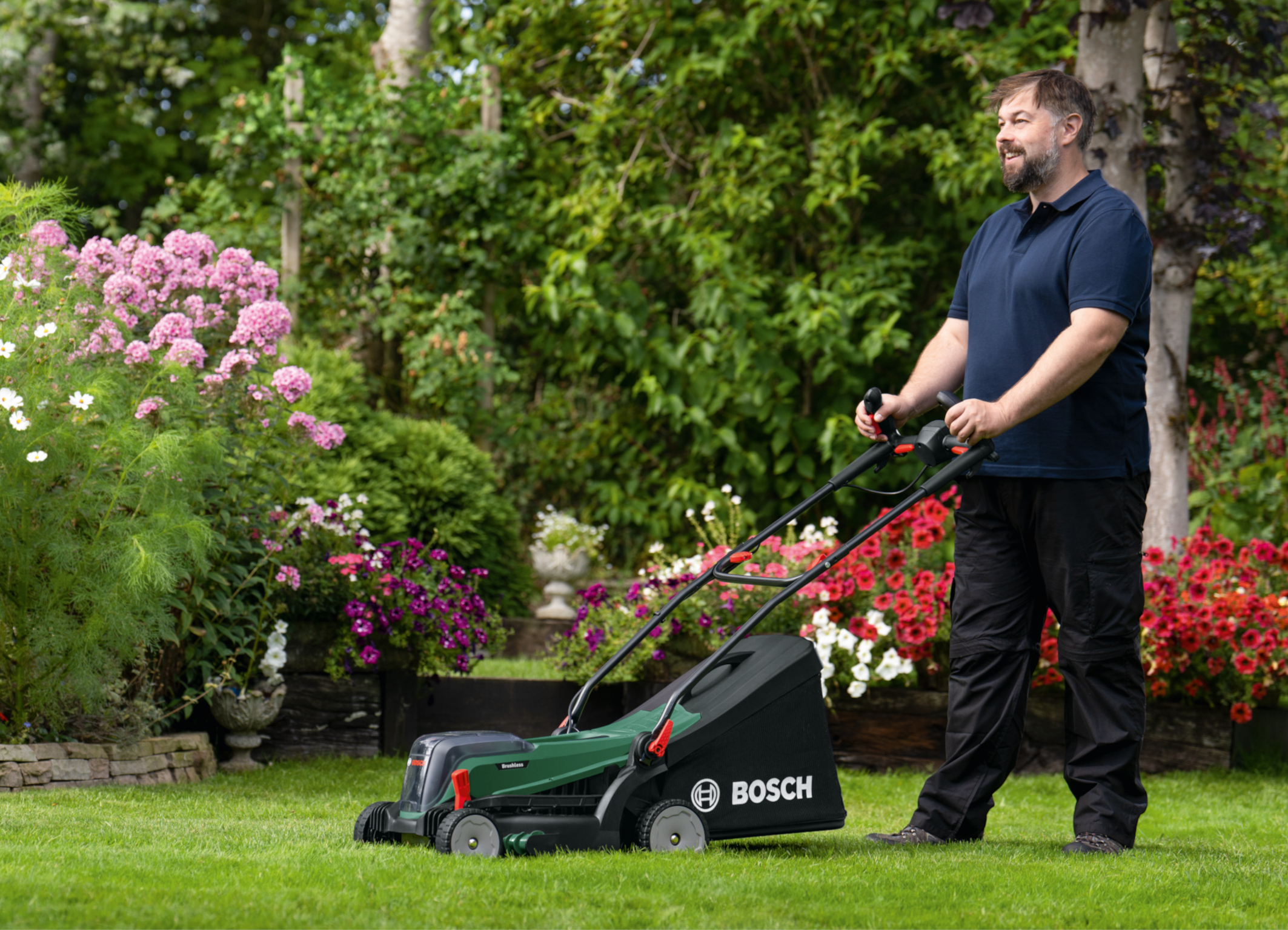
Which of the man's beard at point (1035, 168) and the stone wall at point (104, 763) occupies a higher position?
the man's beard at point (1035, 168)

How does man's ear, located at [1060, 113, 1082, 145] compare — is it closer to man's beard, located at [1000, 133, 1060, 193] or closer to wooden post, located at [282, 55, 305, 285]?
man's beard, located at [1000, 133, 1060, 193]

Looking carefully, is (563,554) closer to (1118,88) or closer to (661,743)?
(1118,88)

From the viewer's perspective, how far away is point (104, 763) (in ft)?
12.7

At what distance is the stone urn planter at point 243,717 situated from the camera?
438 centimetres

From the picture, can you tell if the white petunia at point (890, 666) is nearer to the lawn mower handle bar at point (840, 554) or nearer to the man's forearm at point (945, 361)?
the man's forearm at point (945, 361)

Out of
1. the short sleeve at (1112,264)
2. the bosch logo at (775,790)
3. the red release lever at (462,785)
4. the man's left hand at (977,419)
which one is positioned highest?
the short sleeve at (1112,264)

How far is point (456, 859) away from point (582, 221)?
602 cm

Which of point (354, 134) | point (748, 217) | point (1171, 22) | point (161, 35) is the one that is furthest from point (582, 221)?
point (161, 35)

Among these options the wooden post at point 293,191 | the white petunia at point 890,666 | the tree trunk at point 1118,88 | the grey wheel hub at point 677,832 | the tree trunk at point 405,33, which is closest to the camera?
→ the grey wheel hub at point 677,832

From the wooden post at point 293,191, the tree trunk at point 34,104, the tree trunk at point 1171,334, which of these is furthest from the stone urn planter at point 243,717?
the tree trunk at point 34,104

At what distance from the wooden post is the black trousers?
602 centimetres

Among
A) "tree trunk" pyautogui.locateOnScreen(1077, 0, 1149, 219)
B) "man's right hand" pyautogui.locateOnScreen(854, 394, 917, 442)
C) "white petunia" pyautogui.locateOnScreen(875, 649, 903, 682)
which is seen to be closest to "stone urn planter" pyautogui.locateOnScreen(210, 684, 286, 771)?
"white petunia" pyautogui.locateOnScreen(875, 649, 903, 682)

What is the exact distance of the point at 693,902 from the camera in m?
2.33

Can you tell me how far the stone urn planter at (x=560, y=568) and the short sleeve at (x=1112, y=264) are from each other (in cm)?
517
